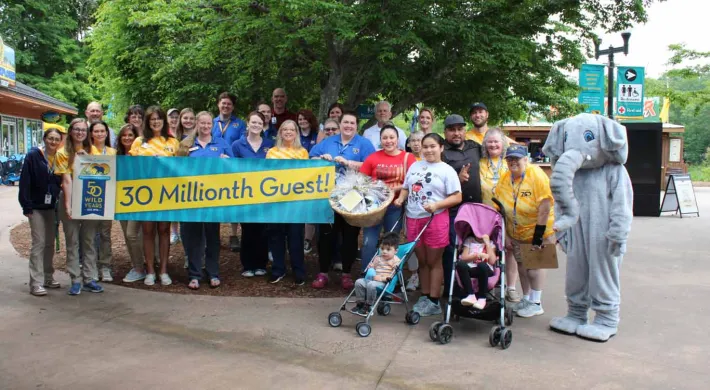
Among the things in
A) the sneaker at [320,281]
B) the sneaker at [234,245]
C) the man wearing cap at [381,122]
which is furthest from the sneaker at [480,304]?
the sneaker at [234,245]

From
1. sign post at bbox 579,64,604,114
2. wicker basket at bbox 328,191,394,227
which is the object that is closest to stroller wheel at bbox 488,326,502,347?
wicker basket at bbox 328,191,394,227

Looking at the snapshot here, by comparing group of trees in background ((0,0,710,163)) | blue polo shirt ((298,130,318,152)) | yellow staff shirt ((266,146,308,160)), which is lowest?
Answer: yellow staff shirt ((266,146,308,160))

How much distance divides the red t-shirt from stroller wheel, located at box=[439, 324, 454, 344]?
72.1 inches

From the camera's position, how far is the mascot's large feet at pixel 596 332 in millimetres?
5270

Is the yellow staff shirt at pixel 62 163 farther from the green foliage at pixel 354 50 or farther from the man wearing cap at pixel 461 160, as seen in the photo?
the man wearing cap at pixel 461 160

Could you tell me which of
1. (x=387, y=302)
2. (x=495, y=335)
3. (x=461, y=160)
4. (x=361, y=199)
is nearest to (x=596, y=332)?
(x=495, y=335)

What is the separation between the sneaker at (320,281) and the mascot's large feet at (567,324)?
269 cm

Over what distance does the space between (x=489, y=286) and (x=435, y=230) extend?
0.83 meters

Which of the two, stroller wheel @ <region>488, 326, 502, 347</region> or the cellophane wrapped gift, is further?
the cellophane wrapped gift

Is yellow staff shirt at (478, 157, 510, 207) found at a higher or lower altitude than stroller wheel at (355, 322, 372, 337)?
higher

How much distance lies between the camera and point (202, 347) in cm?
502

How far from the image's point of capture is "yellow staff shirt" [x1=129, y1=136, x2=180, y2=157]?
706 cm

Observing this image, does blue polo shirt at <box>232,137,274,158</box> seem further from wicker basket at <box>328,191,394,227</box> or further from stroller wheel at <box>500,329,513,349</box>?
stroller wheel at <box>500,329,513,349</box>

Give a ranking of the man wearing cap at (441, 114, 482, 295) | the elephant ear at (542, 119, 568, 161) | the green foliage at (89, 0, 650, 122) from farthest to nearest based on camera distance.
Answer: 1. the green foliage at (89, 0, 650, 122)
2. the man wearing cap at (441, 114, 482, 295)
3. the elephant ear at (542, 119, 568, 161)
